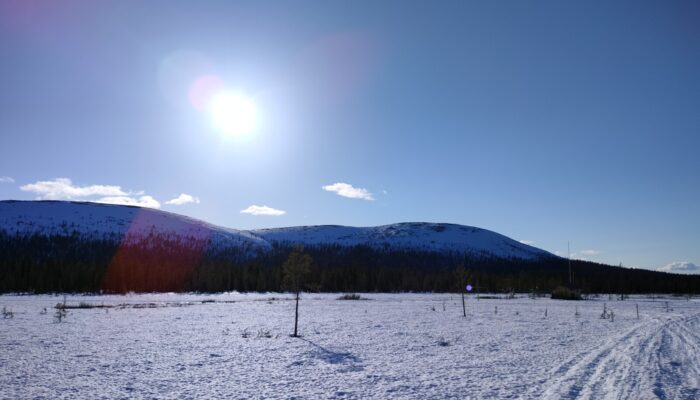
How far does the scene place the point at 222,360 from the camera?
18125 millimetres

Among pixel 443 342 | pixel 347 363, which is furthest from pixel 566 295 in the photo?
pixel 347 363

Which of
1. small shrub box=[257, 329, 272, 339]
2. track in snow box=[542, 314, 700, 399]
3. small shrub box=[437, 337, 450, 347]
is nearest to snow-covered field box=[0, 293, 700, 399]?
track in snow box=[542, 314, 700, 399]

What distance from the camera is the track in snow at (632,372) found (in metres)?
12.5

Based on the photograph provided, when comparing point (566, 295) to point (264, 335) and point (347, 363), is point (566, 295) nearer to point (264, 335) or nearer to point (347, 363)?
point (264, 335)

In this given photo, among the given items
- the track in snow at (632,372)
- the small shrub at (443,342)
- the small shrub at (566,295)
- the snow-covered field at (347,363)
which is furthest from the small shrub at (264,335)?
the small shrub at (566,295)

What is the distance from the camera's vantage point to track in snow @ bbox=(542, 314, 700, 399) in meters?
12.5

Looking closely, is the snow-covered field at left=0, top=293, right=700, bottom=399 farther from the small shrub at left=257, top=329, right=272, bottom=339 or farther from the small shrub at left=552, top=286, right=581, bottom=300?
the small shrub at left=552, top=286, right=581, bottom=300

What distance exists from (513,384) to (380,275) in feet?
395

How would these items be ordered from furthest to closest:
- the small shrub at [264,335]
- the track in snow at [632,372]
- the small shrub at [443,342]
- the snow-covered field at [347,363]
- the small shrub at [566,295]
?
the small shrub at [566,295]
the small shrub at [264,335]
the small shrub at [443,342]
the snow-covered field at [347,363]
the track in snow at [632,372]

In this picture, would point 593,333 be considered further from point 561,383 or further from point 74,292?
point 74,292

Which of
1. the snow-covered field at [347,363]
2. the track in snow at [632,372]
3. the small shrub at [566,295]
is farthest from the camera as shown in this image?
the small shrub at [566,295]

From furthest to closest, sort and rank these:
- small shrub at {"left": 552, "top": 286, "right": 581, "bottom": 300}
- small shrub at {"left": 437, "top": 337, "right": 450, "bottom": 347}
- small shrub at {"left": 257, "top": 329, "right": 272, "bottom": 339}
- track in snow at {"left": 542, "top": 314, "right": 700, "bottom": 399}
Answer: small shrub at {"left": 552, "top": 286, "right": 581, "bottom": 300}
small shrub at {"left": 257, "top": 329, "right": 272, "bottom": 339}
small shrub at {"left": 437, "top": 337, "right": 450, "bottom": 347}
track in snow at {"left": 542, "top": 314, "right": 700, "bottom": 399}

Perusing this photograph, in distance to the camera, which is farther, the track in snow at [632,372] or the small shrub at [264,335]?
the small shrub at [264,335]

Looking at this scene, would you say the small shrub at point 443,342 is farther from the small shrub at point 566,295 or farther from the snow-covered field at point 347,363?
the small shrub at point 566,295
